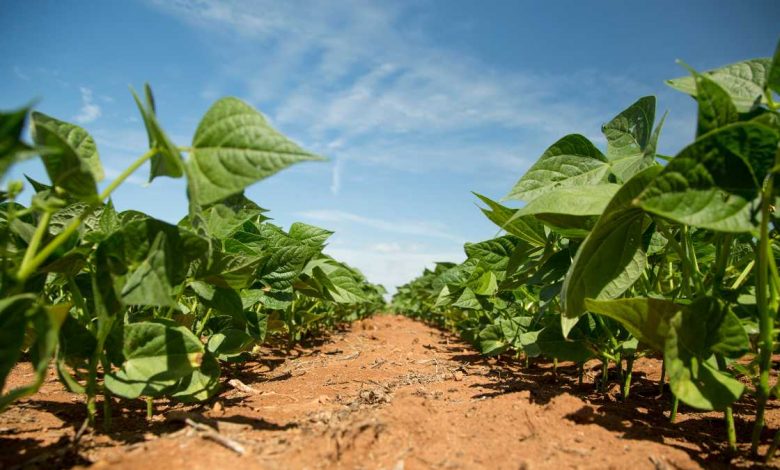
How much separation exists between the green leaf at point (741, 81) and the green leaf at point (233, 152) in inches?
45.0

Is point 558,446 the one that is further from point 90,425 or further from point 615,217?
A: point 90,425

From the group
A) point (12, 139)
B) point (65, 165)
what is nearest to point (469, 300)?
point (65, 165)

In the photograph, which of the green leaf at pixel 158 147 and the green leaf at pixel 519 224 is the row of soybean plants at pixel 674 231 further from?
the green leaf at pixel 158 147

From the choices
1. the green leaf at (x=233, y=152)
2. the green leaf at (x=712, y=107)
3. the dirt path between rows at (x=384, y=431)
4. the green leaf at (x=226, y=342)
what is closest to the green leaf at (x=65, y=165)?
the green leaf at (x=233, y=152)

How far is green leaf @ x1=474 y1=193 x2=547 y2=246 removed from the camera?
6.34ft

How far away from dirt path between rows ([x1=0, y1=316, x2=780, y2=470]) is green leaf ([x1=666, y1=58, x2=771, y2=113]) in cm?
106

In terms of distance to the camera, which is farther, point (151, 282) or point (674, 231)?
point (674, 231)

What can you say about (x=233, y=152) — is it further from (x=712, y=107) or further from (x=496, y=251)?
(x=496, y=251)

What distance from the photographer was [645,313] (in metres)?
1.42

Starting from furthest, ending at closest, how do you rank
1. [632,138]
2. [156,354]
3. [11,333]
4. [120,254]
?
[632,138] < [156,354] < [120,254] < [11,333]

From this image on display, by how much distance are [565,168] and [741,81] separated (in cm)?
61

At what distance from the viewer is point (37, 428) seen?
1.69 meters

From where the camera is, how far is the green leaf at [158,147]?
1194mm

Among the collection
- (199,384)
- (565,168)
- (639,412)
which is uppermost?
(565,168)
